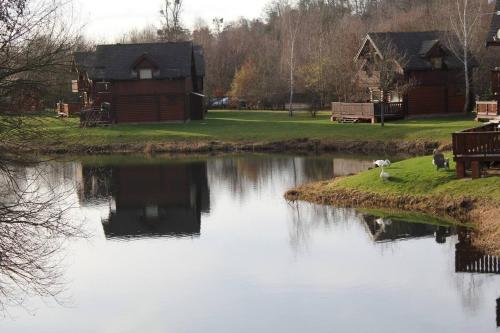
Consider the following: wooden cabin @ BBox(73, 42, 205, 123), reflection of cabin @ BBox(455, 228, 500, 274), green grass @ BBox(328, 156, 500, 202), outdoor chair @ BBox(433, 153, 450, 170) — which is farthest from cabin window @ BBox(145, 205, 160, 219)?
wooden cabin @ BBox(73, 42, 205, 123)

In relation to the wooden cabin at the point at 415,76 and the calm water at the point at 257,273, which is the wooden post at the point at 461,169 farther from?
the wooden cabin at the point at 415,76

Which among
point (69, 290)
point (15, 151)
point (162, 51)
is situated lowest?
point (69, 290)

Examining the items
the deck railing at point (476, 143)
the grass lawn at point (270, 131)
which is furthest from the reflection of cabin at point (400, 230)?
the grass lawn at point (270, 131)

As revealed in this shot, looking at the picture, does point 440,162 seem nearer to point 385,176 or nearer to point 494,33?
point 385,176

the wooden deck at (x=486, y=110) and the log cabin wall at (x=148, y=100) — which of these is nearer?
the wooden deck at (x=486, y=110)

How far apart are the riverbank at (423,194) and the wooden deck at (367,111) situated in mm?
25423

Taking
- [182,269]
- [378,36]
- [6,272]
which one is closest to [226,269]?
[182,269]

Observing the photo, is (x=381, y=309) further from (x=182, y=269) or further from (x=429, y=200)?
(x=429, y=200)

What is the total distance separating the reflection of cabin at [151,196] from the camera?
32.5m

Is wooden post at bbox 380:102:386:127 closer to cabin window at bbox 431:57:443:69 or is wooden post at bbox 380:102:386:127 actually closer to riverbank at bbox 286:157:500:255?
cabin window at bbox 431:57:443:69

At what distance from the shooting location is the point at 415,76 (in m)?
64.4

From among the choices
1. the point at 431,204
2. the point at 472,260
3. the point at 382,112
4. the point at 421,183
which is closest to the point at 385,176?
the point at 421,183

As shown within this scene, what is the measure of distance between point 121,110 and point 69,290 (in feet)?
153

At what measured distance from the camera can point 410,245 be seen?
89.9 ft
